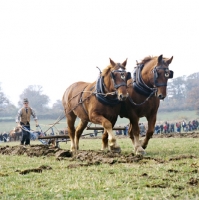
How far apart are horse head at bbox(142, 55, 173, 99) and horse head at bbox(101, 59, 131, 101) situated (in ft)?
1.97

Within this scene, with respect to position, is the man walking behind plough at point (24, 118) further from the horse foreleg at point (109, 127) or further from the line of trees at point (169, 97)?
the line of trees at point (169, 97)

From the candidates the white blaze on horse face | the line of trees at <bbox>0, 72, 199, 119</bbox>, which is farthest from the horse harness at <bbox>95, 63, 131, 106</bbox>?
the line of trees at <bbox>0, 72, 199, 119</bbox>

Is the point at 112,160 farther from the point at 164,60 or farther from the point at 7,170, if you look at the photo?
the point at 164,60

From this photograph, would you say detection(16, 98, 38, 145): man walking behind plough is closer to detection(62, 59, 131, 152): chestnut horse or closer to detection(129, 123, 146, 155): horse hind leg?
detection(62, 59, 131, 152): chestnut horse

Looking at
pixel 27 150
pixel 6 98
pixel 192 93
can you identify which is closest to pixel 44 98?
pixel 6 98

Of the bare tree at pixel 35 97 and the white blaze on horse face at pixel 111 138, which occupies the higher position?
the bare tree at pixel 35 97

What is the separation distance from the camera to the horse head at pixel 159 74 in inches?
Answer: 394

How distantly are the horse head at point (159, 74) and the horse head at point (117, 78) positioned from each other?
60 centimetres

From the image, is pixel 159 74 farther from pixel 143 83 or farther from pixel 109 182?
pixel 109 182

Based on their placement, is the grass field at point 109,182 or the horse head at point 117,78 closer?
the grass field at point 109,182

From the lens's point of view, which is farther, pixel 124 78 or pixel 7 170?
pixel 124 78

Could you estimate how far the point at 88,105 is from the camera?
11.1 m

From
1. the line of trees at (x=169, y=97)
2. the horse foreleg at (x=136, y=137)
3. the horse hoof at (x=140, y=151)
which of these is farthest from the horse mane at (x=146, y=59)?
the line of trees at (x=169, y=97)

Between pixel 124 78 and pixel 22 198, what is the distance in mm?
5396
